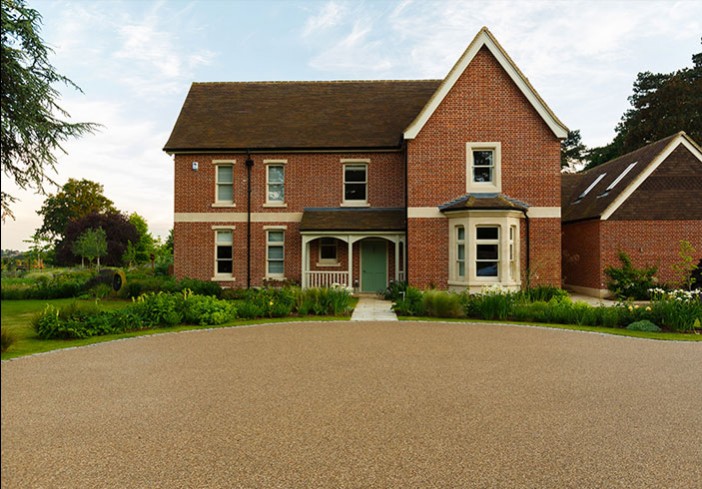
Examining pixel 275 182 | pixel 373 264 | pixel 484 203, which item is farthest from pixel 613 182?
pixel 275 182

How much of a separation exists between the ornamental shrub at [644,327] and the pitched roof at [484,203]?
713cm

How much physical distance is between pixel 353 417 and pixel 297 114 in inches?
811

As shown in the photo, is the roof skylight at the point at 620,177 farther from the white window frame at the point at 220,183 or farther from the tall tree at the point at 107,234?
the tall tree at the point at 107,234

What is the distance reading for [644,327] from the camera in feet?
43.1

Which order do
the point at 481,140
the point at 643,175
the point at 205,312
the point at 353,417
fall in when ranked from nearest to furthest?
the point at 353,417, the point at 205,312, the point at 481,140, the point at 643,175

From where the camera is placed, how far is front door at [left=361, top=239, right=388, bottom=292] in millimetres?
22891

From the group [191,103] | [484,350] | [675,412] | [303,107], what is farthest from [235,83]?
[675,412]

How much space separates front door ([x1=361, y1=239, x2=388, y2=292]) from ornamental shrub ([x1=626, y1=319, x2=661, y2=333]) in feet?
36.7

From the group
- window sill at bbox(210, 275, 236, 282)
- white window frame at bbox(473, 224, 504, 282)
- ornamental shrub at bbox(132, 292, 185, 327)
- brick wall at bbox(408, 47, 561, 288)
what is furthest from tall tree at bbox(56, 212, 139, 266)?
white window frame at bbox(473, 224, 504, 282)

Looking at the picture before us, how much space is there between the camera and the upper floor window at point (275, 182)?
23203 mm

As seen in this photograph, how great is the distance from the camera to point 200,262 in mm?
23016

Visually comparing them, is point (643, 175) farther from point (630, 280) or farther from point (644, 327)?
point (644, 327)

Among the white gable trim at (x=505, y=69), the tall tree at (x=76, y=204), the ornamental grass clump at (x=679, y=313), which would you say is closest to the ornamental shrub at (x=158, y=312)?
the white gable trim at (x=505, y=69)

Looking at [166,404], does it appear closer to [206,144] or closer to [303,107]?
[206,144]
